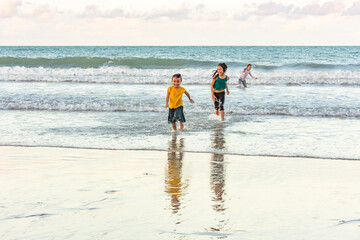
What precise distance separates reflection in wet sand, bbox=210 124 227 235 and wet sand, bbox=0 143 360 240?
1 centimetres

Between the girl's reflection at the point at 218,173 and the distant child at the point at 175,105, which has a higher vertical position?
the distant child at the point at 175,105

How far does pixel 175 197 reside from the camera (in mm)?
4969

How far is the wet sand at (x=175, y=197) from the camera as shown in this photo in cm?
396

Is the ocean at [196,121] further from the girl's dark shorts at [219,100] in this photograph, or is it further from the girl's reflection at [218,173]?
the girl's dark shorts at [219,100]

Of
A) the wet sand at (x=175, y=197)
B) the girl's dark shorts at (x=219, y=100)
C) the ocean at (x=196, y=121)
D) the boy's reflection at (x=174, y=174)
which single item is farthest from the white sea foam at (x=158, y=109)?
the wet sand at (x=175, y=197)

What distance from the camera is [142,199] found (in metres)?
4.86

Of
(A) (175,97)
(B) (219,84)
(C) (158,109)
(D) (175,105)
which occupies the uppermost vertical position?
(B) (219,84)

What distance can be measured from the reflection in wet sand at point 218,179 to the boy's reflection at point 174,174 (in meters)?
0.39

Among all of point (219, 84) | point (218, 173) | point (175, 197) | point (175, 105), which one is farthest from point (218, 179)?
point (219, 84)

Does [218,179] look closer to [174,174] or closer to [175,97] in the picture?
[174,174]

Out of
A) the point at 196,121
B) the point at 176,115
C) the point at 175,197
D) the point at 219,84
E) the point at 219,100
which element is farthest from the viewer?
the point at 219,84

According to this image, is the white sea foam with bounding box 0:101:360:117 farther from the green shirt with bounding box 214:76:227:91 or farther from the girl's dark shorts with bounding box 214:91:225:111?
the green shirt with bounding box 214:76:227:91

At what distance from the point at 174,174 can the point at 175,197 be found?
1.18 meters

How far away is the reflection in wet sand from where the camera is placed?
14.1 feet
